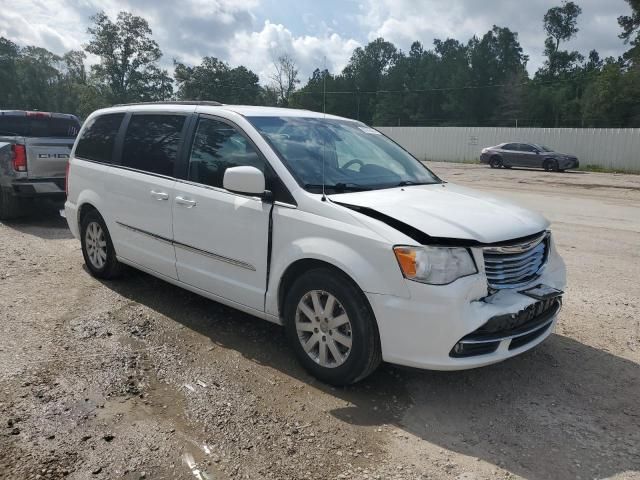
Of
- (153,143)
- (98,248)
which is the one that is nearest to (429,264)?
(153,143)

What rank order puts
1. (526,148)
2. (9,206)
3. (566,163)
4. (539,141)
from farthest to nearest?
(539,141) → (526,148) → (566,163) → (9,206)

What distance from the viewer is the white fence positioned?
95.2ft

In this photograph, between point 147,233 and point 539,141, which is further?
point 539,141

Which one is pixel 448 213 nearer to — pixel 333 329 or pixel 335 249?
pixel 335 249

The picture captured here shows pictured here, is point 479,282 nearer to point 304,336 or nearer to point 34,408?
point 304,336

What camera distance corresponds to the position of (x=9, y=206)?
9.08 metres

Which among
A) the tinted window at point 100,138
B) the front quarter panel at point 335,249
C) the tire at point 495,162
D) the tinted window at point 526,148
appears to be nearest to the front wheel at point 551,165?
Answer: the tinted window at point 526,148

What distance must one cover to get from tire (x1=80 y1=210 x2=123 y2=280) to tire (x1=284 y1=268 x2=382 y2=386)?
268 centimetres

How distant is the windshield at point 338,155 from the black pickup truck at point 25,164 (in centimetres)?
592

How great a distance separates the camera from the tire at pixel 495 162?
1134 inches

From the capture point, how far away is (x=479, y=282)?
3262 mm

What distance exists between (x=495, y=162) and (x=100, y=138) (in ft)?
86.2

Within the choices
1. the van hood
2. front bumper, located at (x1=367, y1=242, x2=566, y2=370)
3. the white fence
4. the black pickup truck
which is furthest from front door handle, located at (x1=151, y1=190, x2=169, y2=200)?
the white fence

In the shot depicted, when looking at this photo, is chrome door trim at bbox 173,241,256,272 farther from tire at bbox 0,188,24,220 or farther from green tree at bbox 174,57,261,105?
green tree at bbox 174,57,261,105
